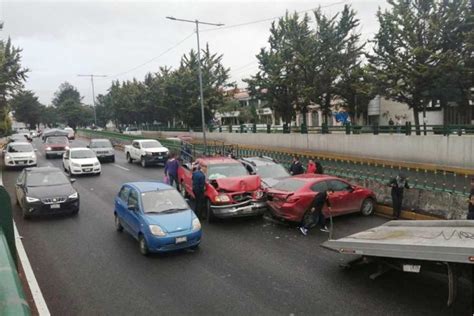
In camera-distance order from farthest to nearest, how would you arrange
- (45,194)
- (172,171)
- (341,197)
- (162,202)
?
1. (172,171)
2. (45,194)
3. (341,197)
4. (162,202)

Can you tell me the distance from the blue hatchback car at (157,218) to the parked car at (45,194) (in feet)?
8.61

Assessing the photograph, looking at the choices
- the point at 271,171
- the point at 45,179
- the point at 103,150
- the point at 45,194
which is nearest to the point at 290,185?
the point at 271,171

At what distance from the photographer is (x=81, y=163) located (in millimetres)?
22312

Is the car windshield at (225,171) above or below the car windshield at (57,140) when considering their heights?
below

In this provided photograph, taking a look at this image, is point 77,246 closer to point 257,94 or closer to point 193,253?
point 193,253

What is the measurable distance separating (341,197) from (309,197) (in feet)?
4.49

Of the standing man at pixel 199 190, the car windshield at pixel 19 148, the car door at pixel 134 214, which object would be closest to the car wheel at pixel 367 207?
the standing man at pixel 199 190

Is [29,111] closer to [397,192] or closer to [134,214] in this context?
[134,214]

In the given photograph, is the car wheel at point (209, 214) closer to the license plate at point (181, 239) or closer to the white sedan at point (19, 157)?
the license plate at point (181, 239)

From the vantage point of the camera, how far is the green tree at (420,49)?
21922 millimetres

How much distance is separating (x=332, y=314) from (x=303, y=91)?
24994 mm

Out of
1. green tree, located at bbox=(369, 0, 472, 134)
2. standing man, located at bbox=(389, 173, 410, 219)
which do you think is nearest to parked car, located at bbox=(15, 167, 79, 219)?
standing man, located at bbox=(389, 173, 410, 219)

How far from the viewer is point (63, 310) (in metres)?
6.86

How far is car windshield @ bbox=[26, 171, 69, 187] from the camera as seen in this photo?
13805 millimetres
